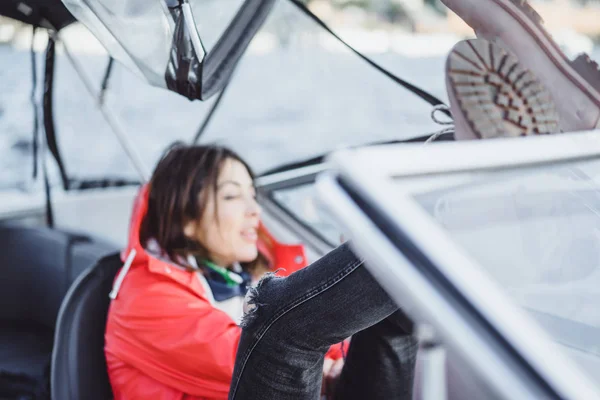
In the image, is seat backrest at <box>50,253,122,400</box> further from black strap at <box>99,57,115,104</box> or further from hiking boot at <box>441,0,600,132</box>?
hiking boot at <box>441,0,600,132</box>

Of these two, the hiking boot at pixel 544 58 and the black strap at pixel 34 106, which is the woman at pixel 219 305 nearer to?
the hiking boot at pixel 544 58

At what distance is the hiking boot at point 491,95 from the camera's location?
2.48ft

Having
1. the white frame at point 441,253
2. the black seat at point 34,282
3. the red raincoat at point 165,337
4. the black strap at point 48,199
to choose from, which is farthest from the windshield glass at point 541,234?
the black strap at point 48,199

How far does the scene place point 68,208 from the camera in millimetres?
2455

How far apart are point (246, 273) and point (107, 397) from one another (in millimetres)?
436

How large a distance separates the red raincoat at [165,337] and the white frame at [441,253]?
763 mm

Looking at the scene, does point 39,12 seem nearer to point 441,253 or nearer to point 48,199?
point 48,199

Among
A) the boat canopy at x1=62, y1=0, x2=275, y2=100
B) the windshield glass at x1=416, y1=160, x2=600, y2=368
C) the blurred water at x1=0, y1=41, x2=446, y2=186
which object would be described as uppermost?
the windshield glass at x1=416, y1=160, x2=600, y2=368

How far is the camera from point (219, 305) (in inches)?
59.4

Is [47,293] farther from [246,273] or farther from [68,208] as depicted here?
[246,273]

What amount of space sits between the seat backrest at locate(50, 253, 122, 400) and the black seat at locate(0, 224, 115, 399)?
0.42 m

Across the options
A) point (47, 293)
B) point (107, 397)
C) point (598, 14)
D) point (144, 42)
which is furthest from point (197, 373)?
point (598, 14)

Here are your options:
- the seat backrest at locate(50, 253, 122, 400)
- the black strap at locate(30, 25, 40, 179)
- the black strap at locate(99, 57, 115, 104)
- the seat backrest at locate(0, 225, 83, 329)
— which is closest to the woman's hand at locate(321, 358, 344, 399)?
the seat backrest at locate(50, 253, 122, 400)

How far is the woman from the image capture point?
0.88 meters
